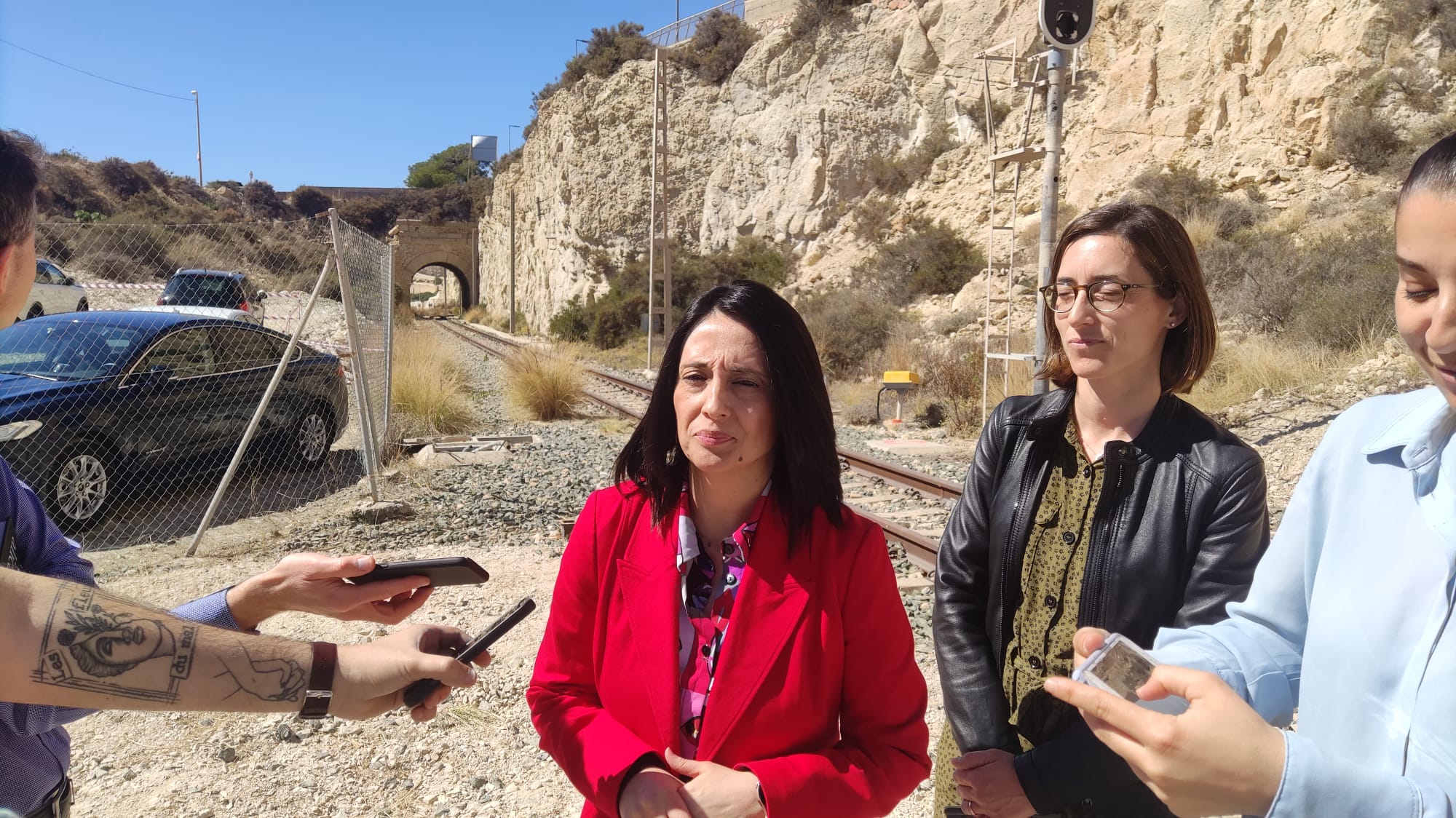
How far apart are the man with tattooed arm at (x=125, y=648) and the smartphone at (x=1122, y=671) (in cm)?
108

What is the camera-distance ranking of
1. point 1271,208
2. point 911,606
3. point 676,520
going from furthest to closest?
point 1271,208, point 911,606, point 676,520

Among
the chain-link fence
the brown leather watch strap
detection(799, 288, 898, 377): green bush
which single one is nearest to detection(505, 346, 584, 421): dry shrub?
the chain-link fence

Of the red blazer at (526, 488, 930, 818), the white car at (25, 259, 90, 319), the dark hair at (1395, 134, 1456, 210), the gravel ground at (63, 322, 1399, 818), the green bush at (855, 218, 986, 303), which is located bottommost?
the gravel ground at (63, 322, 1399, 818)

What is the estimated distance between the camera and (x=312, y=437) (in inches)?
347

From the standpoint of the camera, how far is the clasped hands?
5.58ft

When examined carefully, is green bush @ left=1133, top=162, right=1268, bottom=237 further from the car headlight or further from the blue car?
the car headlight

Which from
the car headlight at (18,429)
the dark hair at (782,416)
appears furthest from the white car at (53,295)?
the dark hair at (782,416)

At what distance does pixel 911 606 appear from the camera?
5.27 metres

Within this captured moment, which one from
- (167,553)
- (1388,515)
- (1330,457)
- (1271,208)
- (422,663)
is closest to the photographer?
(1388,515)

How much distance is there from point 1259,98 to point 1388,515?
23.6 m

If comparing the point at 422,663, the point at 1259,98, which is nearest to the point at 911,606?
the point at 422,663

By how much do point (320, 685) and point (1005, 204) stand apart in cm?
2619

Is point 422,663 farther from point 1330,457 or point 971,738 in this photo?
point 1330,457

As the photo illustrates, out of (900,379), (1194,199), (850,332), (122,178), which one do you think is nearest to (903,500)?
(900,379)
